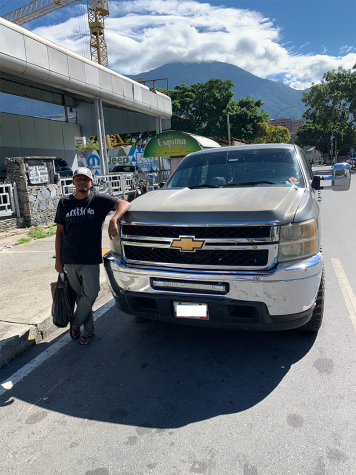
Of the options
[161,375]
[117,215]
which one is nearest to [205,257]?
[117,215]

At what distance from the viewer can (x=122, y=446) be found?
2.25m

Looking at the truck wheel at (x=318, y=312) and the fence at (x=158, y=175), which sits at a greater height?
the fence at (x=158, y=175)

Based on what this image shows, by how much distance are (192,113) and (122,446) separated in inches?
1898

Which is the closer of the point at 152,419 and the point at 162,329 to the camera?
the point at 152,419

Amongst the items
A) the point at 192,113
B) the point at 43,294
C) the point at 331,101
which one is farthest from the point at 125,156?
→ the point at 331,101

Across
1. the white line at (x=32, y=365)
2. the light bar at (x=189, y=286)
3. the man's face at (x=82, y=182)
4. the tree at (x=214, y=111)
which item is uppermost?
the tree at (x=214, y=111)

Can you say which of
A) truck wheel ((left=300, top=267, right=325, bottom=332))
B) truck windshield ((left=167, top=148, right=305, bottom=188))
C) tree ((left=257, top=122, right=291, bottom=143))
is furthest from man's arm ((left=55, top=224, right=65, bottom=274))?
tree ((left=257, top=122, right=291, bottom=143))

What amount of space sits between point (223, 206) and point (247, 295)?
2.42 feet

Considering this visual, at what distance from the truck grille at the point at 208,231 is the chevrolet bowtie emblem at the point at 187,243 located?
0.12ft

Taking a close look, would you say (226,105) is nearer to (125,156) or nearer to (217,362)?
(125,156)

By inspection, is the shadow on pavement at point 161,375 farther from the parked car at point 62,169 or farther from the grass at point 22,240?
the parked car at point 62,169

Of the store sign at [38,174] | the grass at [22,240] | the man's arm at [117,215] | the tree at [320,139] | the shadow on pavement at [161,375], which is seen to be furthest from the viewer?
the tree at [320,139]

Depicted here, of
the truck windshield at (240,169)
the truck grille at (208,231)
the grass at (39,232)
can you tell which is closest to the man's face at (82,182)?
the truck grille at (208,231)

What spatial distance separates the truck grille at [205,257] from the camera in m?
2.79
